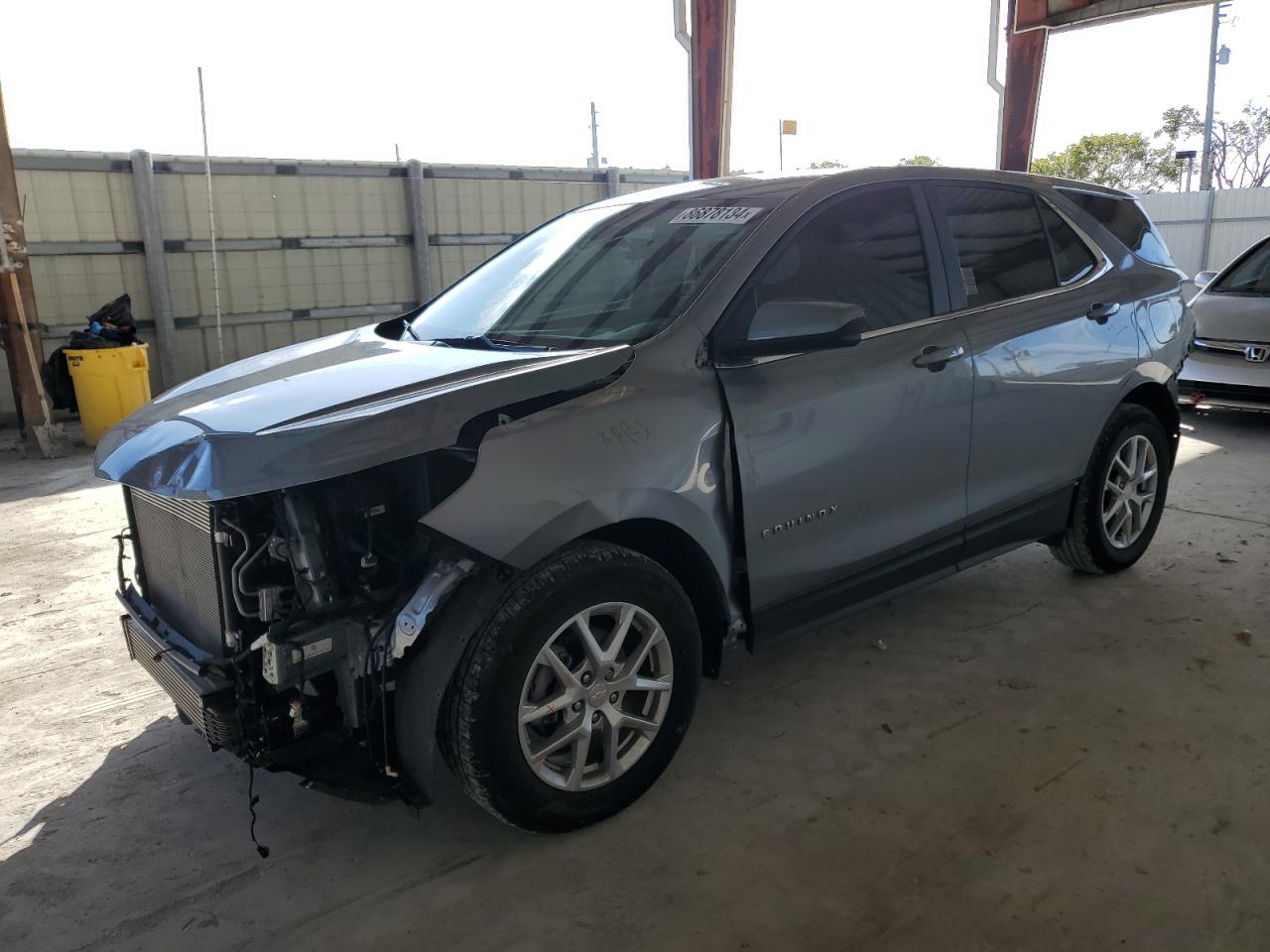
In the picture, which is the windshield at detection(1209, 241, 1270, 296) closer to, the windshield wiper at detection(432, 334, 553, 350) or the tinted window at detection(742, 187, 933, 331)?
the tinted window at detection(742, 187, 933, 331)

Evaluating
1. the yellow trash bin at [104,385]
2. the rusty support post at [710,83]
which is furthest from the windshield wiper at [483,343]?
the yellow trash bin at [104,385]

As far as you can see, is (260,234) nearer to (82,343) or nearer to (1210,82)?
(82,343)

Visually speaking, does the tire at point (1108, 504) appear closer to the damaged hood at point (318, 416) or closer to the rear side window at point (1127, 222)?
the rear side window at point (1127, 222)

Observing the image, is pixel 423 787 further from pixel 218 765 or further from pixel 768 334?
pixel 768 334

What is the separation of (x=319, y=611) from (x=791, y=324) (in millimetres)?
1512

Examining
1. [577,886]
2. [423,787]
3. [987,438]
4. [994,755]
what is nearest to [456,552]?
[423,787]

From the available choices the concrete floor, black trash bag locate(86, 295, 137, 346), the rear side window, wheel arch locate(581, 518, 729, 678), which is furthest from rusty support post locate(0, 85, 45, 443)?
the rear side window

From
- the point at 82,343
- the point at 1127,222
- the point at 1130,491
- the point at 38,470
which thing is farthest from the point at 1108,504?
the point at 82,343

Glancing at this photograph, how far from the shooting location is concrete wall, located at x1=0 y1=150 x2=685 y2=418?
10016 millimetres

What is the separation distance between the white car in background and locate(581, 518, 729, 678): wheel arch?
6641 millimetres

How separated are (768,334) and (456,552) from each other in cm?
111

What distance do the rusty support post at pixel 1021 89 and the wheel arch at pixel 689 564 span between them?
939 centimetres

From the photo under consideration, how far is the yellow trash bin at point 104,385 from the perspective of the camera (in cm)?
868

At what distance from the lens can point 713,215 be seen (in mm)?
3232
